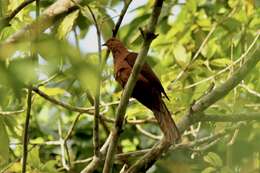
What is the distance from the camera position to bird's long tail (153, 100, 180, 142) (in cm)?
268

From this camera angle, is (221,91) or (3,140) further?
(221,91)

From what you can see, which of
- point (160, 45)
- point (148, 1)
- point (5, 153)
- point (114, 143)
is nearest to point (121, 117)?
point (114, 143)

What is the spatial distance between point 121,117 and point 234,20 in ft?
8.19

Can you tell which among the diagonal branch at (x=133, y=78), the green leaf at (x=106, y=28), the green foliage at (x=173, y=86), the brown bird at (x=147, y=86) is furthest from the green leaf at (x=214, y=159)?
the green leaf at (x=106, y=28)

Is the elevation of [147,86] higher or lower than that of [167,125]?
higher

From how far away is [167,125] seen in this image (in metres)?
2.75

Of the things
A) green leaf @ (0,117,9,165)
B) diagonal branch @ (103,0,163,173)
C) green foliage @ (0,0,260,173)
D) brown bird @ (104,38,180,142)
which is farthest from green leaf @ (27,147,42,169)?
diagonal branch @ (103,0,163,173)

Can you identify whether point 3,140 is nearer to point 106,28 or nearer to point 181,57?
point 106,28

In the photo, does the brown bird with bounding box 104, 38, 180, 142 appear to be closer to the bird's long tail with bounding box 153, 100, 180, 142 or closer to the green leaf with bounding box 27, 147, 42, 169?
the bird's long tail with bounding box 153, 100, 180, 142

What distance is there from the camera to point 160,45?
15.7ft

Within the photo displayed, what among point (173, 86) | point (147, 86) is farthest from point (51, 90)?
point (147, 86)

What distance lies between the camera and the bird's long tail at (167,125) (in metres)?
2.68

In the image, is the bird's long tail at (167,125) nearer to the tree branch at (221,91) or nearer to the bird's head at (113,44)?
the tree branch at (221,91)

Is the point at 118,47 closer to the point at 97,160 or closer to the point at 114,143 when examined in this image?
the point at 97,160
